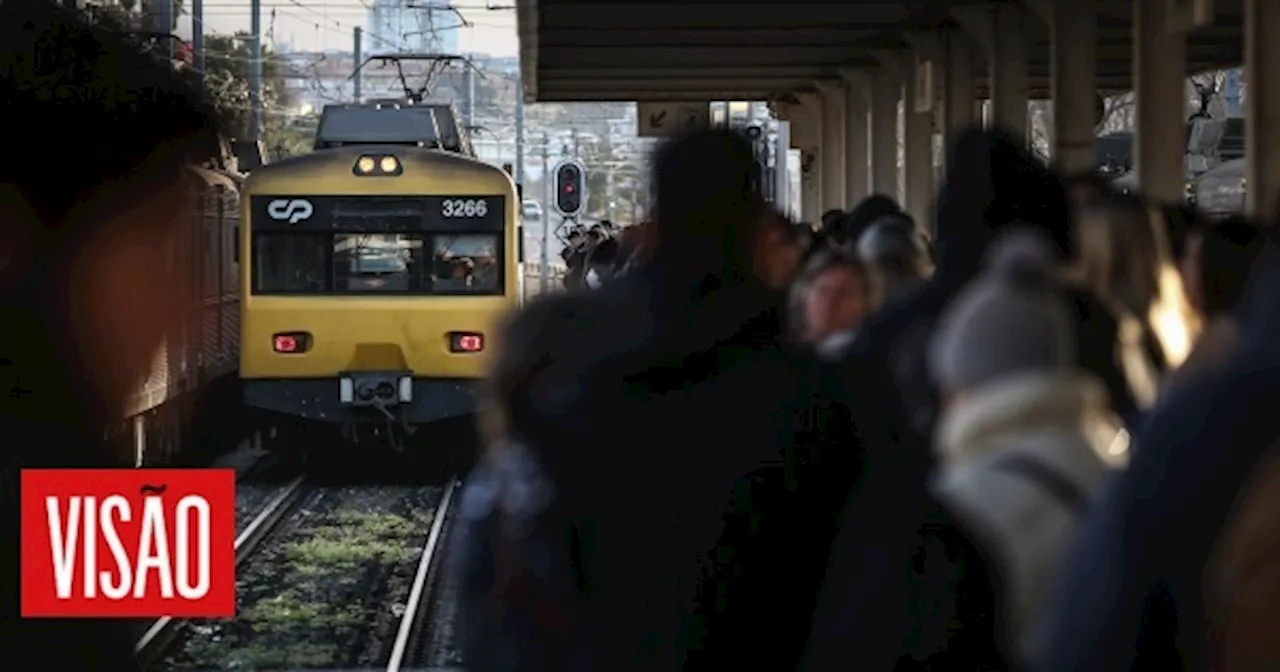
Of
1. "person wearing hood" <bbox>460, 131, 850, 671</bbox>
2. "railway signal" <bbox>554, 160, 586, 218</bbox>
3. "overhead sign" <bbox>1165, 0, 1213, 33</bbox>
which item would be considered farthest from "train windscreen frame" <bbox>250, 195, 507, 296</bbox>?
"person wearing hood" <bbox>460, 131, 850, 671</bbox>

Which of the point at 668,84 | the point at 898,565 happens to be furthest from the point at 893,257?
the point at 668,84

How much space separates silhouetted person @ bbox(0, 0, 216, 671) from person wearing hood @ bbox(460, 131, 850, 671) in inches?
42.2

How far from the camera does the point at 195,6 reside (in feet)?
92.3

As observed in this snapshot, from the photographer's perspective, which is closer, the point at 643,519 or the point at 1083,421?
the point at 1083,421

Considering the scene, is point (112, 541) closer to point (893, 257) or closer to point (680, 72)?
point (893, 257)

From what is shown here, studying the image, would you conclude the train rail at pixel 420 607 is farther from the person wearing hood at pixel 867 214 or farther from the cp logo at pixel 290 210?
the person wearing hood at pixel 867 214

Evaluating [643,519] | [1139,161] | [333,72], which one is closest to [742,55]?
[1139,161]

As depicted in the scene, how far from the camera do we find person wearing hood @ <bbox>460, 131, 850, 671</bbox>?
3.11 metres

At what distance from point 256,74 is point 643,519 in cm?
3074

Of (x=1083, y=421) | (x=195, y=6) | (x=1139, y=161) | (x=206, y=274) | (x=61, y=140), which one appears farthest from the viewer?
(x=195, y=6)

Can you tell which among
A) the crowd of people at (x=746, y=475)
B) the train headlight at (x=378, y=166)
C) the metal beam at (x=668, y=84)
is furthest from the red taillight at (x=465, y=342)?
the crowd of people at (x=746, y=475)

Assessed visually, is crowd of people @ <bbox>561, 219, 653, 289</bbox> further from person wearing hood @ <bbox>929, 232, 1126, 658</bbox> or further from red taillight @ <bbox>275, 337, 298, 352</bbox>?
person wearing hood @ <bbox>929, 232, 1126, 658</bbox>

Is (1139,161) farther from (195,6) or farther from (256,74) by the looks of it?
(256,74)

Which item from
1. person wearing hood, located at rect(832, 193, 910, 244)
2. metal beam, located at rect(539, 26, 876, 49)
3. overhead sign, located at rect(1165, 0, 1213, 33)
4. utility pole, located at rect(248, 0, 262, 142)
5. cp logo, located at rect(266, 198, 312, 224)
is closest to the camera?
person wearing hood, located at rect(832, 193, 910, 244)
